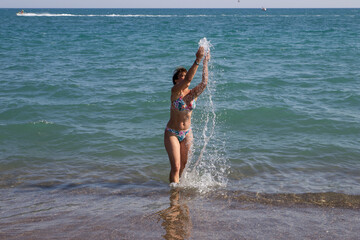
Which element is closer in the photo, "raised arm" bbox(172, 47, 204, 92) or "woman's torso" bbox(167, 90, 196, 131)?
"raised arm" bbox(172, 47, 204, 92)

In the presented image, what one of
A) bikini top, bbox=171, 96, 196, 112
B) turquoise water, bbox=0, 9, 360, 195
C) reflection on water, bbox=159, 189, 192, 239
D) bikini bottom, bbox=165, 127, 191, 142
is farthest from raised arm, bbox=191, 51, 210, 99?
reflection on water, bbox=159, 189, 192, 239

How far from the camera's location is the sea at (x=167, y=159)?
454cm

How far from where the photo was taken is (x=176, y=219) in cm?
464

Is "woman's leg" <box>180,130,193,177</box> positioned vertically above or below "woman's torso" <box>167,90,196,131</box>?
below

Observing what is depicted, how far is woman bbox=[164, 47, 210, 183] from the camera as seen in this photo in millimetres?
5116

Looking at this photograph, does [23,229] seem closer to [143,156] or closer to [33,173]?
[33,173]

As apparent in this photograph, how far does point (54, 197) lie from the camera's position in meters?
5.51

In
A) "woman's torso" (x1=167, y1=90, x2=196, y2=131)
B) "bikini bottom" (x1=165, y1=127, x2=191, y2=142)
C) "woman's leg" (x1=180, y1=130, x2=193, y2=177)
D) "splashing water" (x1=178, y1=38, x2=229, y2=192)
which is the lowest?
"splashing water" (x1=178, y1=38, x2=229, y2=192)

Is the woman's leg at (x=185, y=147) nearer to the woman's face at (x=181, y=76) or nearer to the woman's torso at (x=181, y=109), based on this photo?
the woman's torso at (x=181, y=109)

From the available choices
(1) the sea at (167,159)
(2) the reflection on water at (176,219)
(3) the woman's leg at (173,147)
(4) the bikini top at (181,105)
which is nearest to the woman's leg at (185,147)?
(3) the woman's leg at (173,147)

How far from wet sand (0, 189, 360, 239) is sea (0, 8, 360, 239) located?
0.07 ft

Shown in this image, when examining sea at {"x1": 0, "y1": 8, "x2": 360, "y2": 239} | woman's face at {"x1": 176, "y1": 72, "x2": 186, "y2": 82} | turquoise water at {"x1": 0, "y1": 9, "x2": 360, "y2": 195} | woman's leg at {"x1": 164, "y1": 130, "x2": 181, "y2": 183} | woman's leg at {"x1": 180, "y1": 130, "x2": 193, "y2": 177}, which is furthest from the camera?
turquoise water at {"x1": 0, "y1": 9, "x2": 360, "y2": 195}

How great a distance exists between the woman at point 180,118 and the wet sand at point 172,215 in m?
0.53

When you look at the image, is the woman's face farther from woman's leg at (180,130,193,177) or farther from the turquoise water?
the turquoise water
